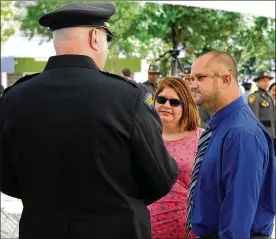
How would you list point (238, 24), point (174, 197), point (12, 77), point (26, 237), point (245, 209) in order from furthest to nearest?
point (12, 77)
point (238, 24)
point (174, 197)
point (245, 209)
point (26, 237)

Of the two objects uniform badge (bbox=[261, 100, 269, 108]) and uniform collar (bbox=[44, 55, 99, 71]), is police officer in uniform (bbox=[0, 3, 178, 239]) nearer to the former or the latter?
uniform collar (bbox=[44, 55, 99, 71])

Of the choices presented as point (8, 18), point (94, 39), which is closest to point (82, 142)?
point (94, 39)

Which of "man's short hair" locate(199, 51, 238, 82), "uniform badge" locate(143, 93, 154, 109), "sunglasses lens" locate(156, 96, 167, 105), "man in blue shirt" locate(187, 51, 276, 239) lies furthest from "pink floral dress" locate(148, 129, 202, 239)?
"uniform badge" locate(143, 93, 154, 109)

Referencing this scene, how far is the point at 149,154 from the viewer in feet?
7.03

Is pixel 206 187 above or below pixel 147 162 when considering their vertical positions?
below

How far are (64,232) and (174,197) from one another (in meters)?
1.36

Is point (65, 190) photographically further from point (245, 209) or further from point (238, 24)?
point (238, 24)

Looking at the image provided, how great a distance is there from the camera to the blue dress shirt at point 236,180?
248 cm

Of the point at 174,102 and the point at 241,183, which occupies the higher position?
the point at 174,102

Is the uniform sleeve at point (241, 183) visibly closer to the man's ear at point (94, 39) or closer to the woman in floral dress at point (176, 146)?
the man's ear at point (94, 39)

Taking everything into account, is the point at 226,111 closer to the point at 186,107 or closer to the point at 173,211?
the point at 173,211

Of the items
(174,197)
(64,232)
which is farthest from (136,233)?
(174,197)

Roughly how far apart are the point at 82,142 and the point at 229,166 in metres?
0.72

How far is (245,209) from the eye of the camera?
2.49 m
